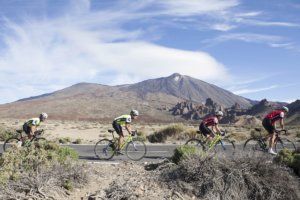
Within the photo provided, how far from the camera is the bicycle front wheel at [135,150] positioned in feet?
49.4

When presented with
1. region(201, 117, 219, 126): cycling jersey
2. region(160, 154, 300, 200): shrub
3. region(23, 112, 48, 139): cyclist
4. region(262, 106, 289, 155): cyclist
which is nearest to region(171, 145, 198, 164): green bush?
region(160, 154, 300, 200): shrub

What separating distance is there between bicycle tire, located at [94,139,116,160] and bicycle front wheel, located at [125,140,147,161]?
1.69 ft

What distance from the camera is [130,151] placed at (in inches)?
596

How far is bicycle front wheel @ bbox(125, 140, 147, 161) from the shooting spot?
49.4ft

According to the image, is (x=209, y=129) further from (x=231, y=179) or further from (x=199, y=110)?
(x=199, y=110)

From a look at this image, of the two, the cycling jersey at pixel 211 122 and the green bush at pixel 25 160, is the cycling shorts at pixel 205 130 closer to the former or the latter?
the cycling jersey at pixel 211 122

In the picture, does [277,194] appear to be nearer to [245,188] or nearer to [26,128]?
[245,188]

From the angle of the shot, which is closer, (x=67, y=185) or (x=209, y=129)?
(x=67, y=185)

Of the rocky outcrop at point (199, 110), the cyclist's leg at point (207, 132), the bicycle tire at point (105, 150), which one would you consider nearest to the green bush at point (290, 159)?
the cyclist's leg at point (207, 132)

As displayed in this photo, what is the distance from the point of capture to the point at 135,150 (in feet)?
50.0

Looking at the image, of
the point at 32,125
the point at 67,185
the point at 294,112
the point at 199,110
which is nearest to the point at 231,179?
the point at 67,185

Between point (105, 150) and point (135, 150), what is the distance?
102 cm

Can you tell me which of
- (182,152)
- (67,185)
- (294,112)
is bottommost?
(67,185)

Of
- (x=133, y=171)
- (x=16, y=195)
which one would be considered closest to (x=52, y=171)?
(x=16, y=195)
